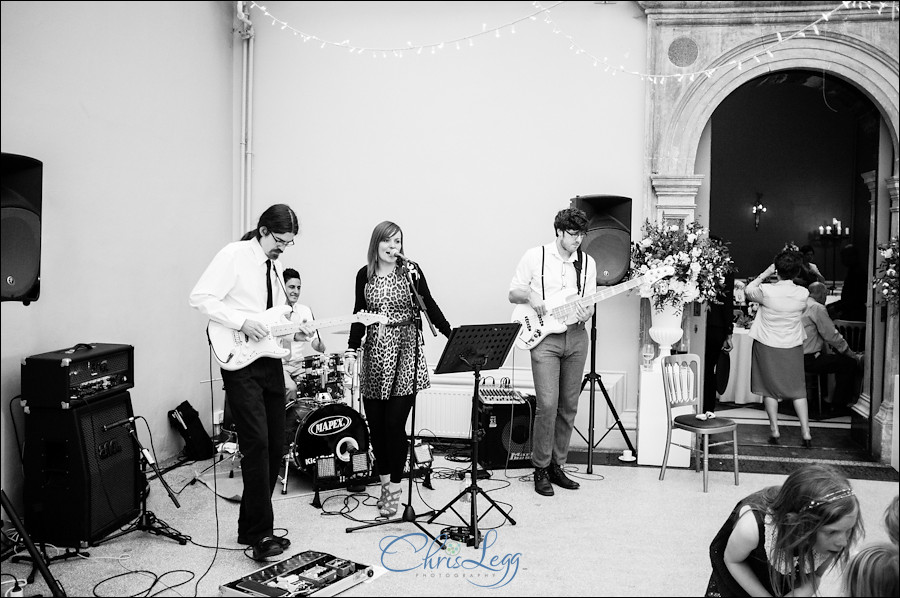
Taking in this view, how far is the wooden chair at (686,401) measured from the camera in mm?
5058

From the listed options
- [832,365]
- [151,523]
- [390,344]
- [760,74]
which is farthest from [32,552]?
[832,365]

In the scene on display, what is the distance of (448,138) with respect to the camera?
6402mm

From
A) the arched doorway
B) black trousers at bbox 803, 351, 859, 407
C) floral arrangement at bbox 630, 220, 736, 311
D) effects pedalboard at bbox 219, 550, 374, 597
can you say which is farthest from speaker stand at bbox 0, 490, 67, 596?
black trousers at bbox 803, 351, 859, 407

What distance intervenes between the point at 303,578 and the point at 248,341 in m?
1.15

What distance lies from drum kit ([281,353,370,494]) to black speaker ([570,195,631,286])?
2.03 meters

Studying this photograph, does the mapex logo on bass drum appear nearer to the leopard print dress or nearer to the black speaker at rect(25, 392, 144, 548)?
the leopard print dress

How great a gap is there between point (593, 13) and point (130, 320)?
4.31 m

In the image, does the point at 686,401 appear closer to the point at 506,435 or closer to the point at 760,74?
the point at 506,435

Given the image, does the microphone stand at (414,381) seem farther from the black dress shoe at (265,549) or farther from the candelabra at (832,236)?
the candelabra at (832,236)

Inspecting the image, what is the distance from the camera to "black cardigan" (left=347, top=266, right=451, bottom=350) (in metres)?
4.16

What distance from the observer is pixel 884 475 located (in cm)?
546

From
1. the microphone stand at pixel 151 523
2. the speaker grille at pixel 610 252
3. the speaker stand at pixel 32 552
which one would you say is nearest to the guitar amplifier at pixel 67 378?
the microphone stand at pixel 151 523

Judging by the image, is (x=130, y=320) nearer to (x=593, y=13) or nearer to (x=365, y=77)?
(x=365, y=77)

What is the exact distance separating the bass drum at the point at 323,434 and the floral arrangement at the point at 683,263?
228 centimetres
